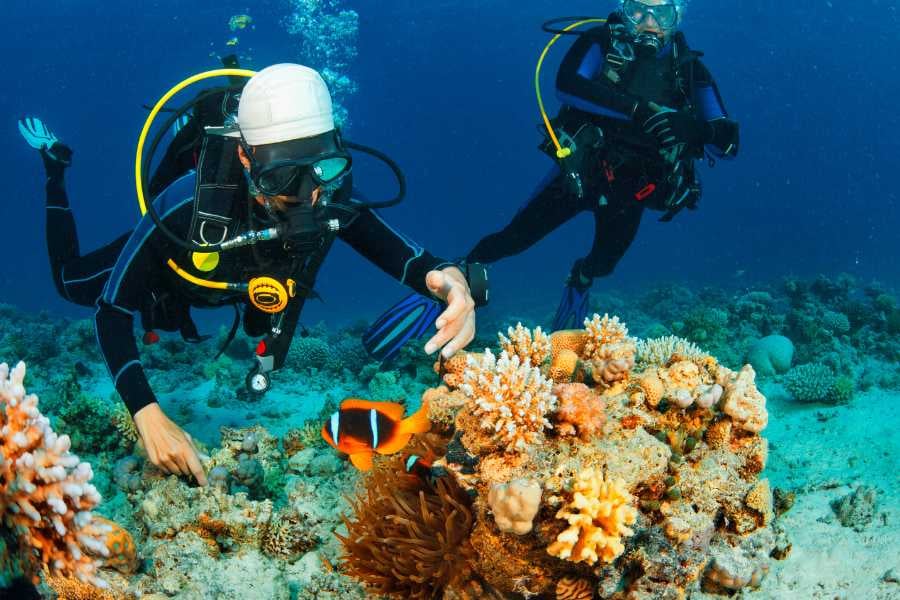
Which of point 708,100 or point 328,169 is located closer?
point 328,169

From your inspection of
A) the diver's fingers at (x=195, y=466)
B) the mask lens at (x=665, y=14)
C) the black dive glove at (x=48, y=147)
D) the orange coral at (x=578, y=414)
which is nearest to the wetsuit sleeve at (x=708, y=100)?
the mask lens at (x=665, y=14)

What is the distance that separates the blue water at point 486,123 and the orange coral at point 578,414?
75.8 ft

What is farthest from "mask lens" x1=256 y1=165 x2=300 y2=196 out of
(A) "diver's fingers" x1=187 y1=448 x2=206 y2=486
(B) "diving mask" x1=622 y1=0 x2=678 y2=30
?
(B) "diving mask" x1=622 y1=0 x2=678 y2=30

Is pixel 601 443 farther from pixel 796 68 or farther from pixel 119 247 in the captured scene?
pixel 796 68

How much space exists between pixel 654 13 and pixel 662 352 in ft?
17.5

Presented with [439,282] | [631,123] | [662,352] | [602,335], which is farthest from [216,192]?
[631,123]

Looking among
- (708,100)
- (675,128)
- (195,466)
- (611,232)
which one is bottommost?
(195,466)

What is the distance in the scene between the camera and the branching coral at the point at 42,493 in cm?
193

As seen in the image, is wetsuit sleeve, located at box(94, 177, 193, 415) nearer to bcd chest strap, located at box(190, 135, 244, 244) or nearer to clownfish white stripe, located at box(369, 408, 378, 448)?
bcd chest strap, located at box(190, 135, 244, 244)

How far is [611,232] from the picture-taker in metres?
8.13

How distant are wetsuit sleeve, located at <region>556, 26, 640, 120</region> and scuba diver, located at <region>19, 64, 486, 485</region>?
4010mm

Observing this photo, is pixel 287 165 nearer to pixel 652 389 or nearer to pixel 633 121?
pixel 652 389

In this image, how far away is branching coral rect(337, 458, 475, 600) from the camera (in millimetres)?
2734

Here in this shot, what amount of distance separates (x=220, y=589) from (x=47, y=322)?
43.5 feet
